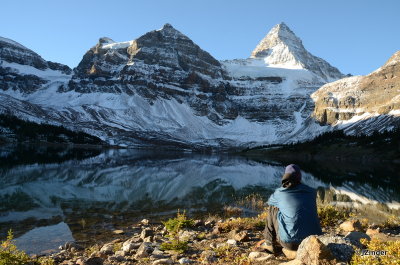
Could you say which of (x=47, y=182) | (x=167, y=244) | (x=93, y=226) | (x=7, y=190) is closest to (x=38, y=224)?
(x=93, y=226)

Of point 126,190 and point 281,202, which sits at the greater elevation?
point 281,202

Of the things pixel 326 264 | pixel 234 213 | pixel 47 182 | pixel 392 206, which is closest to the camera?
pixel 326 264

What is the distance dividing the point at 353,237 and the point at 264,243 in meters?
2.89

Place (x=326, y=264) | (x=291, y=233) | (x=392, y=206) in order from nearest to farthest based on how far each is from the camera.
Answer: (x=326, y=264)
(x=291, y=233)
(x=392, y=206)

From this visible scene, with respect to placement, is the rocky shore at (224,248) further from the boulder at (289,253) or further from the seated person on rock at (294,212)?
the seated person on rock at (294,212)

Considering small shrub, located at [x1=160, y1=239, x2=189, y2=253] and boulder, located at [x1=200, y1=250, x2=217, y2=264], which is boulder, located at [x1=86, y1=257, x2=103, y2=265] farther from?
boulder, located at [x1=200, y1=250, x2=217, y2=264]

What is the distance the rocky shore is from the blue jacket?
0.53 m

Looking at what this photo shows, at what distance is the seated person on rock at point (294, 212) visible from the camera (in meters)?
10.3

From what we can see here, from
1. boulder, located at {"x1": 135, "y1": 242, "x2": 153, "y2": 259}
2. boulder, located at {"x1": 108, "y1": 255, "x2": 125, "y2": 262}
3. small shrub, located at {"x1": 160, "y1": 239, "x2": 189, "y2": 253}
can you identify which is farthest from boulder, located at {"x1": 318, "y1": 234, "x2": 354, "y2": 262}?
boulder, located at {"x1": 108, "y1": 255, "x2": 125, "y2": 262}

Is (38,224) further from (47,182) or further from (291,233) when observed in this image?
(47,182)

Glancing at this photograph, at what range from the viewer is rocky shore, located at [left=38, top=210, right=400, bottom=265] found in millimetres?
8672

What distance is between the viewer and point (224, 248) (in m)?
12.6

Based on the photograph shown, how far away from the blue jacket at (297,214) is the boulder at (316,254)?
145cm

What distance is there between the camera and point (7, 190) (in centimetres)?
3772
